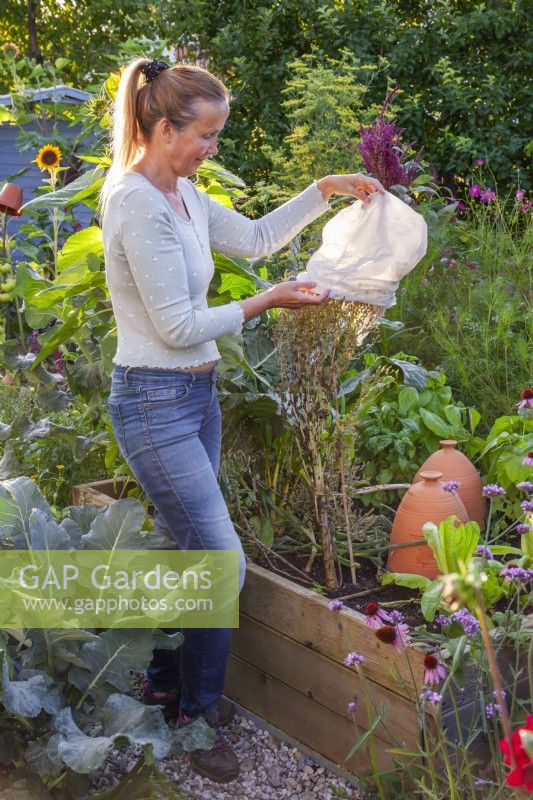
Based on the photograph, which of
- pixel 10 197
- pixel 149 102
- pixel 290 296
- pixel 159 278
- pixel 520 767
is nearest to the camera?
pixel 520 767

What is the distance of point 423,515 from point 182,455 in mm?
746

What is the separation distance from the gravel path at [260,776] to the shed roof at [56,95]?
574 cm

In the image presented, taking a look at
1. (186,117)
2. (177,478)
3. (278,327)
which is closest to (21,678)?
(177,478)

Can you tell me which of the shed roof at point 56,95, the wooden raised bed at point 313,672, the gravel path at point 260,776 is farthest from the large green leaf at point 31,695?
the shed roof at point 56,95

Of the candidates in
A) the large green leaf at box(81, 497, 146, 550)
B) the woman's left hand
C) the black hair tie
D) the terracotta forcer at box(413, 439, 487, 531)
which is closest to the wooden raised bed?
the large green leaf at box(81, 497, 146, 550)

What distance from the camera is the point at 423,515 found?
2904mm

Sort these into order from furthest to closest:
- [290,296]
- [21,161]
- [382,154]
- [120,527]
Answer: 1. [21,161]
2. [382,154]
3. [120,527]
4. [290,296]

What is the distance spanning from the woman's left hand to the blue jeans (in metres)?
0.65

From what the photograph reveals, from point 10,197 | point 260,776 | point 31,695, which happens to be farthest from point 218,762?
point 10,197

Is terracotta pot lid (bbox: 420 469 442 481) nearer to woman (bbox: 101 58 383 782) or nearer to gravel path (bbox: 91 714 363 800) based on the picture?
woman (bbox: 101 58 383 782)

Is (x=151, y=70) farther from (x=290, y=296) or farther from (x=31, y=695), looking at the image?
(x=31, y=695)

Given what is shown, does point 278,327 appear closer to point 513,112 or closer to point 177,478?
point 177,478

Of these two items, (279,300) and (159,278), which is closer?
(159,278)

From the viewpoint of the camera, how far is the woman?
2400 millimetres
